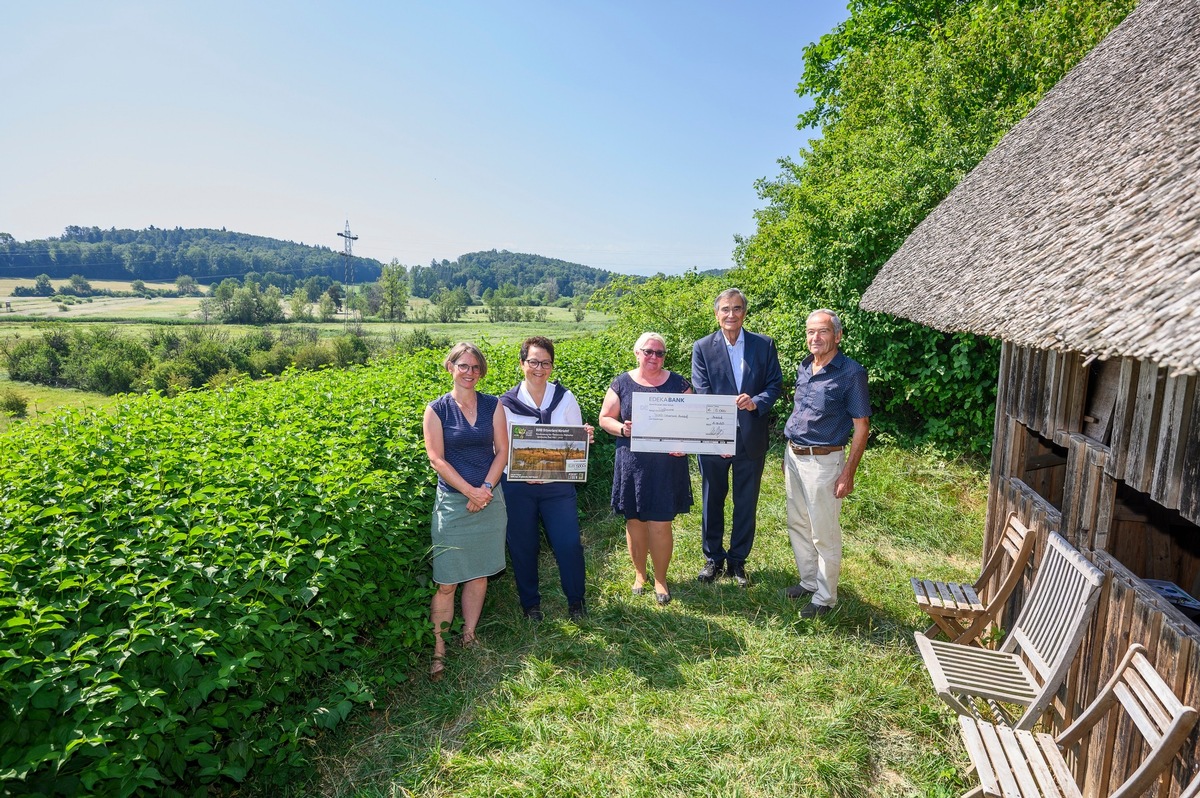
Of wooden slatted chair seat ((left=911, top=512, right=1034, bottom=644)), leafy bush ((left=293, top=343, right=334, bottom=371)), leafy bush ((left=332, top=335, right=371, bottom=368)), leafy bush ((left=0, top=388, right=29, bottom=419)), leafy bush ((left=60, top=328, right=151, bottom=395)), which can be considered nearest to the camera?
wooden slatted chair seat ((left=911, top=512, right=1034, bottom=644))

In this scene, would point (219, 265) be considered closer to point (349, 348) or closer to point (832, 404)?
point (349, 348)

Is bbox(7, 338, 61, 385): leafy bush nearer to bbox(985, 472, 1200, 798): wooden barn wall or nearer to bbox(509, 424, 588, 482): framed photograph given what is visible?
bbox(509, 424, 588, 482): framed photograph

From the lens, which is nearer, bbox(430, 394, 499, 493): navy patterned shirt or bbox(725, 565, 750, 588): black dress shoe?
bbox(430, 394, 499, 493): navy patterned shirt

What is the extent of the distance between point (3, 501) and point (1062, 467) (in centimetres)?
682

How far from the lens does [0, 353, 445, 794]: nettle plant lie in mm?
2430

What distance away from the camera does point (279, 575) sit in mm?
3246

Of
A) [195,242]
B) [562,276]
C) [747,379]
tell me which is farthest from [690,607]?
[195,242]

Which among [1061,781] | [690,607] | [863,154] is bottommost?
[690,607]

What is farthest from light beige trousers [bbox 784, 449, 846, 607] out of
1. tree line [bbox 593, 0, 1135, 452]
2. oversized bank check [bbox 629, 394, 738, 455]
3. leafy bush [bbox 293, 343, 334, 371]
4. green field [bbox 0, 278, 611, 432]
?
leafy bush [bbox 293, 343, 334, 371]

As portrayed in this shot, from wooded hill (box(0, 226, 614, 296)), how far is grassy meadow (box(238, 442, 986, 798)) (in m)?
80.5

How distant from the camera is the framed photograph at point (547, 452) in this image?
15.5 ft

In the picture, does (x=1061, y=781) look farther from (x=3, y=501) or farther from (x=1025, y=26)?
(x=1025, y=26)

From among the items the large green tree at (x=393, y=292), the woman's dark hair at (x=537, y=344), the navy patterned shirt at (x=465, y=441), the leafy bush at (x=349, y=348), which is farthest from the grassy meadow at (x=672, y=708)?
the large green tree at (x=393, y=292)

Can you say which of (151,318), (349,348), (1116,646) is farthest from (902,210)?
(151,318)
